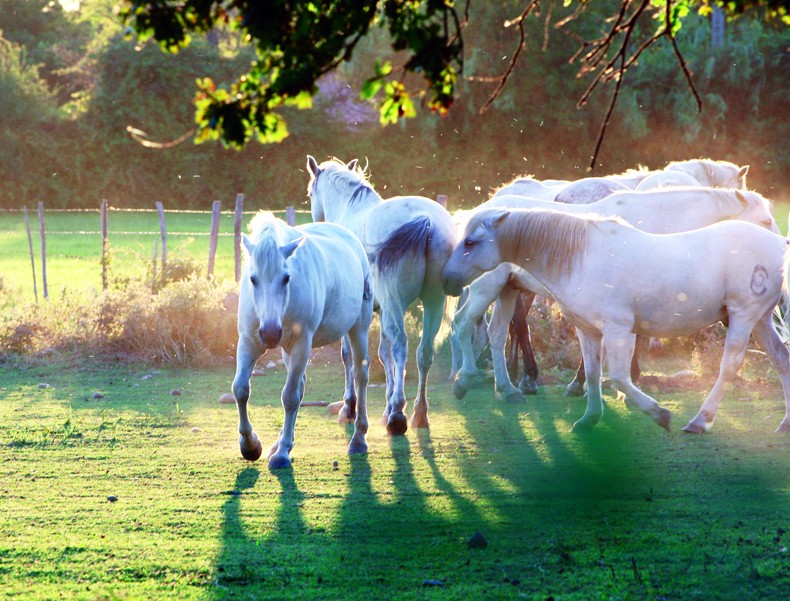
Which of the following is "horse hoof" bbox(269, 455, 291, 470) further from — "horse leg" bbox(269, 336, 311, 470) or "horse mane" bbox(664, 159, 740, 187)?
"horse mane" bbox(664, 159, 740, 187)

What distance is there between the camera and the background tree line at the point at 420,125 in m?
32.7

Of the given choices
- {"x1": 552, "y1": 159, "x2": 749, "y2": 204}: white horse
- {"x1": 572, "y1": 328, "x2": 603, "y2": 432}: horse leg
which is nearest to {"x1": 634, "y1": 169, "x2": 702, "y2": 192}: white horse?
{"x1": 552, "y1": 159, "x2": 749, "y2": 204}: white horse

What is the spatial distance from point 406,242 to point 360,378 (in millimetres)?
1213

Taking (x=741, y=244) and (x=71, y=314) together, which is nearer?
(x=741, y=244)

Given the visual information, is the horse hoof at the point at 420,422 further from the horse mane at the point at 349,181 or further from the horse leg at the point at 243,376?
the horse mane at the point at 349,181

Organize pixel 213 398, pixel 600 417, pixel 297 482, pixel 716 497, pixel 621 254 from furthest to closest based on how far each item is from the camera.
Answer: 1. pixel 213 398
2. pixel 600 417
3. pixel 621 254
4. pixel 297 482
5. pixel 716 497

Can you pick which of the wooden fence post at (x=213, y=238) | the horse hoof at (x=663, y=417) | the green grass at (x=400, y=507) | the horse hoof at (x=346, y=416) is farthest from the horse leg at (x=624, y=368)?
the wooden fence post at (x=213, y=238)

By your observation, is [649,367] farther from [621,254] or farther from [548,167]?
[548,167]

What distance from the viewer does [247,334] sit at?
21.9ft

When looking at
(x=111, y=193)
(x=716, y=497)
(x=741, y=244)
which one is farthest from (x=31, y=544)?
(x=111, y=193)

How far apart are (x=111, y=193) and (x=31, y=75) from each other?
6220 mm

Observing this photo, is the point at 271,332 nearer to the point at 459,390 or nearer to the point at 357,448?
the point at 357,448

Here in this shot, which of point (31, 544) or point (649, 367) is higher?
A: point (31, 544)

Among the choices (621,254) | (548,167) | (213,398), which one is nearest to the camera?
(621,254)
